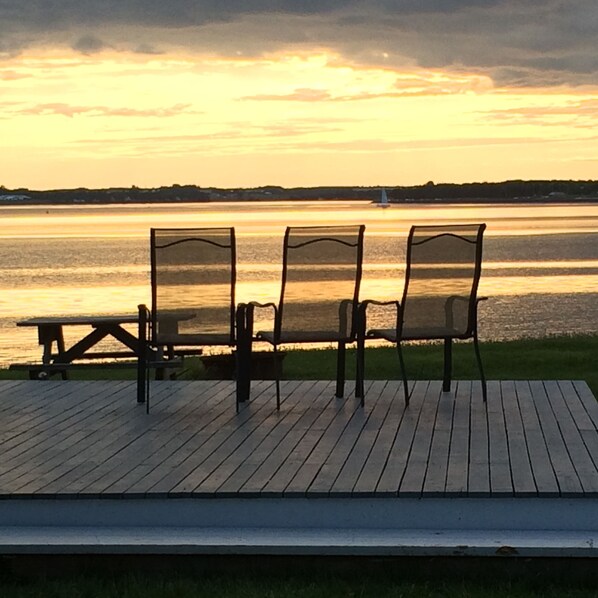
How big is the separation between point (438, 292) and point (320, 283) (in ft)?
2.16

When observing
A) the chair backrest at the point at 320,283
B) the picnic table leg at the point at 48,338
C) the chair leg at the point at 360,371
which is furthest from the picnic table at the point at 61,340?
the chair leg at the point at 360,371

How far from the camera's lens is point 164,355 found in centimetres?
1005

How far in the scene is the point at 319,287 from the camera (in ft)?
21.8

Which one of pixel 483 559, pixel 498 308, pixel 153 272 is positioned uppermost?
pixel 153 272

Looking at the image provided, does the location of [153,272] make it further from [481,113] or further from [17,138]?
[17,138]

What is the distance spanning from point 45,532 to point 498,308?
20.5 metres

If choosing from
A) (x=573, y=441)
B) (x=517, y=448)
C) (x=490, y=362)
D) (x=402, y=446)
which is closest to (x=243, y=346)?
(x=402, y=446)

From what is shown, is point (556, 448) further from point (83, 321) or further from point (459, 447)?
point (83, 321)

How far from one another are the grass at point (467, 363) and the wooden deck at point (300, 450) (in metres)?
3.00

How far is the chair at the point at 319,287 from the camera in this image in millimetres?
6578

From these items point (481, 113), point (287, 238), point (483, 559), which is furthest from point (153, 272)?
point (481, 113)

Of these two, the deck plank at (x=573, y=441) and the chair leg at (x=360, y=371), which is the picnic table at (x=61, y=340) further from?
the deck plank at (x=573, y=441)

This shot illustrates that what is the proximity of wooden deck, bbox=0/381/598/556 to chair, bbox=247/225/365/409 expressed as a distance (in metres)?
0.38

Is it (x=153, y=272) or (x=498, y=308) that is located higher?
(x=153, y=272)
